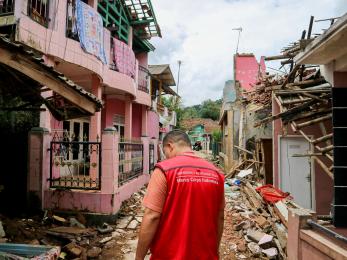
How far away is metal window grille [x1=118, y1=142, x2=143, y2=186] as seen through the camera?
8.48 meters

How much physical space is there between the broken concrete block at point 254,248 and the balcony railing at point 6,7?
24.2 ft

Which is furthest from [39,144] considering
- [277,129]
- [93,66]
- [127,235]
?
[277,129]

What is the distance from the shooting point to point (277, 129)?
8.93m

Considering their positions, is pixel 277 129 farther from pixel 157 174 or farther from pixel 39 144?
pixel 157 174

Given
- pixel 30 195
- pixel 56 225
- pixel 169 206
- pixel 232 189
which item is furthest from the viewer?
pixel 232 189

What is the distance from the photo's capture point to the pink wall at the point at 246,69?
19.6 m

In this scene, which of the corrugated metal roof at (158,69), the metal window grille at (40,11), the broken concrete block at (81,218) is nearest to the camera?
the broken concrete block at (81,218)

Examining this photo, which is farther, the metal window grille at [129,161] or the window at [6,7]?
the metal window grille at [129,161]

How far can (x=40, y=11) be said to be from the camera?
8117 mm

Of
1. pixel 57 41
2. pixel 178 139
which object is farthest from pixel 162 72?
pixel 178 139

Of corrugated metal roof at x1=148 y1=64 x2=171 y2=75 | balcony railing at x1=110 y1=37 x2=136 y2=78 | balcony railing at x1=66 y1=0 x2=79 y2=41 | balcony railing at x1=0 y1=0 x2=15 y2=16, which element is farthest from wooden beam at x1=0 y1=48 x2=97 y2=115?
corrugated metal roof at x1=148 y1=64 x2=171 y2=75

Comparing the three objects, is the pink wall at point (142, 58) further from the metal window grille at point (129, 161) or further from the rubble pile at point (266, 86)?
the metal window grille at point (129, 161)

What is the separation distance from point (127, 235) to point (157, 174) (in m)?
4.81

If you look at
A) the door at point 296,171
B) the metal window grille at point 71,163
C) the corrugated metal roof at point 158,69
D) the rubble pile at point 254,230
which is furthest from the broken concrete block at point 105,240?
the corrugated metal roof at point 158,69
